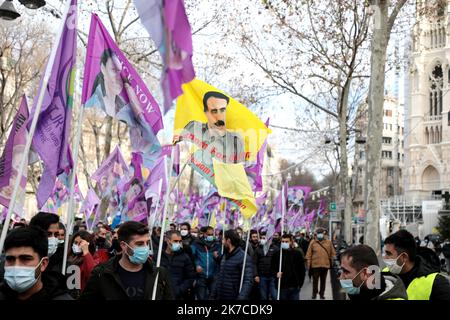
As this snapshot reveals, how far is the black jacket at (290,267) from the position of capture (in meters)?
12.8

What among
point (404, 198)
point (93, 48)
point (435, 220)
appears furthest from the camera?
point (404, 198)

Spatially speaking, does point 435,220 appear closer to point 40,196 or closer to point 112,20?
point 112,20

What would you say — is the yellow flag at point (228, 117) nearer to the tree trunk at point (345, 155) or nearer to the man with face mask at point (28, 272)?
the man with face mask at point (28, 272)

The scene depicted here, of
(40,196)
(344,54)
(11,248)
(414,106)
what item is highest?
(414,106)

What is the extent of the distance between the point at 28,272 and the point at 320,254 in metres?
13.0

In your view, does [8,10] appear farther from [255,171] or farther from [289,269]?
[289,269]

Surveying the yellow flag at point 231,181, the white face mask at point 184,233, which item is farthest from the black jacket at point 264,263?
the yellow flag at point 231,181

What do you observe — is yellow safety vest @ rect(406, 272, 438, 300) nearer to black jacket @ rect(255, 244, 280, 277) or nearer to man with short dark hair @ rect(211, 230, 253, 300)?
man with short dark hair @ rect(211, 230, 253, 300)

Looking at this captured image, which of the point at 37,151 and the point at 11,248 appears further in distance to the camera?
the point at 37,151

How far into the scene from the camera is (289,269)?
12.8 meters

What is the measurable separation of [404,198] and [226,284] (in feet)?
235

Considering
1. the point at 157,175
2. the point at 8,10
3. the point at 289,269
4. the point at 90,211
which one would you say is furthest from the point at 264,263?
the point at 8,10
